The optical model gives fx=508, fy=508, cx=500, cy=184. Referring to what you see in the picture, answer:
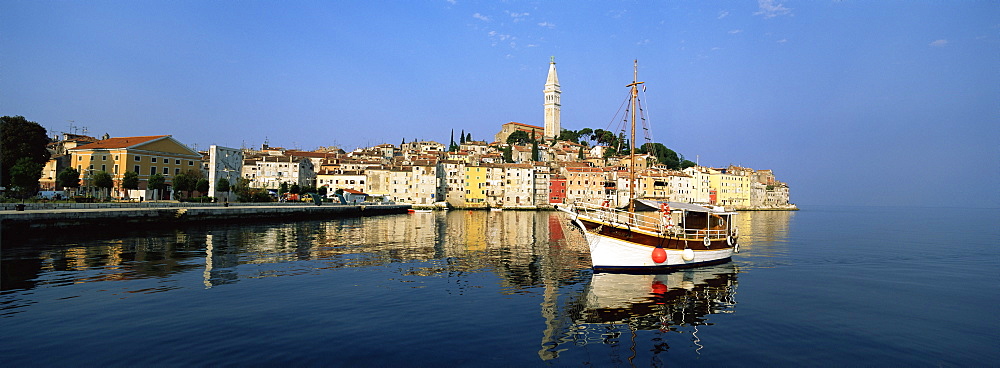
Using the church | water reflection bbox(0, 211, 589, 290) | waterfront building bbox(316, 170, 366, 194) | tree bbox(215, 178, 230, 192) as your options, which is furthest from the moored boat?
the church

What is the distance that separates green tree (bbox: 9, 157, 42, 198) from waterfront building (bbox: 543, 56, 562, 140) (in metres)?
132

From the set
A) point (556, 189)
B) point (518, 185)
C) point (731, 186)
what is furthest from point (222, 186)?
point (731, 186)

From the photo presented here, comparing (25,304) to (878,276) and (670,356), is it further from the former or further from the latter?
(878,276)

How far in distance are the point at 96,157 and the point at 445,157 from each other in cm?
6338

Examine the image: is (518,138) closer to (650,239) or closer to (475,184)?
(475,184)

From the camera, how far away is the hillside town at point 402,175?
178ft

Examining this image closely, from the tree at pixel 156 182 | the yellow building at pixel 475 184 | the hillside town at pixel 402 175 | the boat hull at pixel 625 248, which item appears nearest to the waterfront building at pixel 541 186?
the hillside town at pixel 402 175

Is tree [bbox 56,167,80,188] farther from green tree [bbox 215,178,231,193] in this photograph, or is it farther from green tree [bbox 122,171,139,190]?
green tree [bbox 215,178,231,193]

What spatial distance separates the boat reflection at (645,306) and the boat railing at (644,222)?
5.41 feet

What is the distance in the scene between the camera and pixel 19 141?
47.7 m

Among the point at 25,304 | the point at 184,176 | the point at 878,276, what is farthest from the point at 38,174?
the point at 878,276

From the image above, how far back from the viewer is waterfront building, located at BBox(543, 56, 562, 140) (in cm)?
16500

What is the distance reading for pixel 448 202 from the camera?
97188mm

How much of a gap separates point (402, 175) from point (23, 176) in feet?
187
